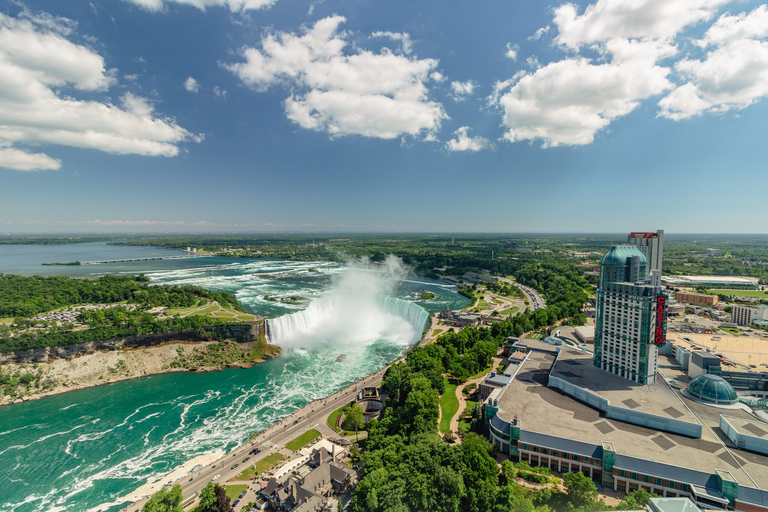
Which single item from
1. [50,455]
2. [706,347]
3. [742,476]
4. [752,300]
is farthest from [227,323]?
[752,300]

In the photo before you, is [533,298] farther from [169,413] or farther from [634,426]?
[169,413]

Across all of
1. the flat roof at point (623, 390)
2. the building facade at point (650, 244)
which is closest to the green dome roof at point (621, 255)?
the building facade at point (650, 244)

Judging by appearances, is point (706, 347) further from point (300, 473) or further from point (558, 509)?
point (300, 473)

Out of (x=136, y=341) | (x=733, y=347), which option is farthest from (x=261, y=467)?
(x=733, y=347)

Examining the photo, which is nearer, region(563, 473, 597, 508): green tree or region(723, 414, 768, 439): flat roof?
region(563, 473, 597, 508): green tree

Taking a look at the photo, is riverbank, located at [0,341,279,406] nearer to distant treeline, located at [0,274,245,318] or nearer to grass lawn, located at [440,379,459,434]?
distant treeline, located at [0,274,245,318]

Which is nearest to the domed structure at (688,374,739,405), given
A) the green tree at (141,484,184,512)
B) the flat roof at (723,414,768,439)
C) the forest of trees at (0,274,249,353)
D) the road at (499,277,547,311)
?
the flat roof at (723,414,768,439)
